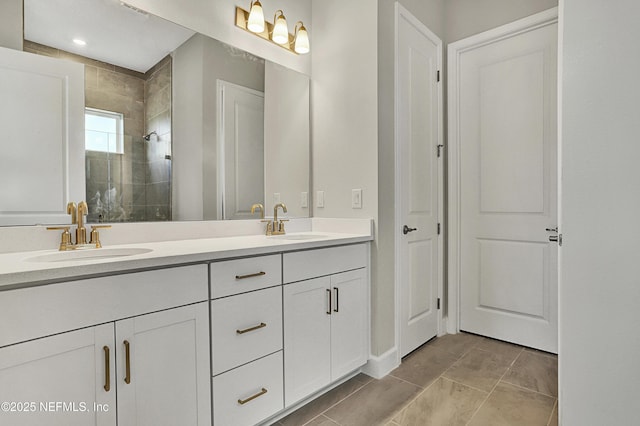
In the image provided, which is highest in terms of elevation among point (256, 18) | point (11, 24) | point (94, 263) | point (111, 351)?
point (256, 18)

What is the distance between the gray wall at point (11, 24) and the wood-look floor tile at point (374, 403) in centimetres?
209

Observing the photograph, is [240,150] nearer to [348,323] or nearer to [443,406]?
[348,323]

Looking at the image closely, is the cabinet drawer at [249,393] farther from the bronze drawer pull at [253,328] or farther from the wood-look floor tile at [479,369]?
the wood-look floor tile at [479,369]

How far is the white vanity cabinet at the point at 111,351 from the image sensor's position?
88cm

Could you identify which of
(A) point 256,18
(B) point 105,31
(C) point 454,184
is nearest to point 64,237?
(B) point 105,31

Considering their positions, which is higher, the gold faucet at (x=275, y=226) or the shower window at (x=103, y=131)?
the shower window at (x=103, y=131)

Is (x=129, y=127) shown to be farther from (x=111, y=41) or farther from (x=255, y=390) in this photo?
(x=255, y=390)

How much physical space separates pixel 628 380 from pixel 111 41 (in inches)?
96.5

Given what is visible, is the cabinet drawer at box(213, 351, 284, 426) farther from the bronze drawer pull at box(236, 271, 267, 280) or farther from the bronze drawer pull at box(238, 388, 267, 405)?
the bronze drawer pull at box(236, 271, 267, 280)

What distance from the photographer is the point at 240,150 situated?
6.71 ft

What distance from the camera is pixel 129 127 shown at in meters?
1.58

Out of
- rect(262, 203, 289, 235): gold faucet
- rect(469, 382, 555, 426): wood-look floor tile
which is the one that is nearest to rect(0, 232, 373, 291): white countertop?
rect(262, 203, 289, 235): gold faucet

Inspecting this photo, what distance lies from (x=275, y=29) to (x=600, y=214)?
1961 millimetres

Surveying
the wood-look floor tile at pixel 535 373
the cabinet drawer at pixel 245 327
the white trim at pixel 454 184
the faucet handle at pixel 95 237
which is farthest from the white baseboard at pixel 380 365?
the faucet handle at pixel 95 237
